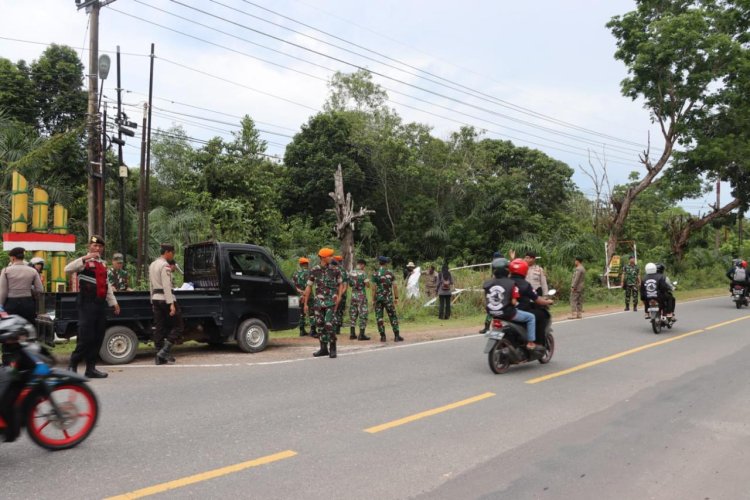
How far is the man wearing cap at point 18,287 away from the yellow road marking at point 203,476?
5897 millimetres

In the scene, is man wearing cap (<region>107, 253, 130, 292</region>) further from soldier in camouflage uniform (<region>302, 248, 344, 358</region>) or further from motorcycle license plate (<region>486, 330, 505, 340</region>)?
motorcycle license plate (<region>486, 330, 505, 340</region>)

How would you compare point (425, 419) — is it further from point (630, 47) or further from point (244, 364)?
point (630, 47)

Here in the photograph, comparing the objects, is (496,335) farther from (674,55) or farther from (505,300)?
(674,55)

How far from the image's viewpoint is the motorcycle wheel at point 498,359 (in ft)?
28.4

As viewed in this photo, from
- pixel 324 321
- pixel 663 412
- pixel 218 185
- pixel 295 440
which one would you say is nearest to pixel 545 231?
pixel 218 185

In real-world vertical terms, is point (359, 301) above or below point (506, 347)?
above

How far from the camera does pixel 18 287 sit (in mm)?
8984

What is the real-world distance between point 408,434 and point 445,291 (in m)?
12.4

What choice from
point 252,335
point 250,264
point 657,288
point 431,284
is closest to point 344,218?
point 431,284

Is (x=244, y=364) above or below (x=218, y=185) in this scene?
below

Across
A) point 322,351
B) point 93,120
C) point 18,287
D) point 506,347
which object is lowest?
point 322,351

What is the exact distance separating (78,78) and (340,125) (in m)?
13.0

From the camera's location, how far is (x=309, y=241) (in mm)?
29031

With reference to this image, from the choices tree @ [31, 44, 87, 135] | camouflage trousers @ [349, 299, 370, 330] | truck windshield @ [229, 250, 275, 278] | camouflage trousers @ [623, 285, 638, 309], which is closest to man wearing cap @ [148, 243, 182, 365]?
truck windshield @ [229, 250, 275, 278]
